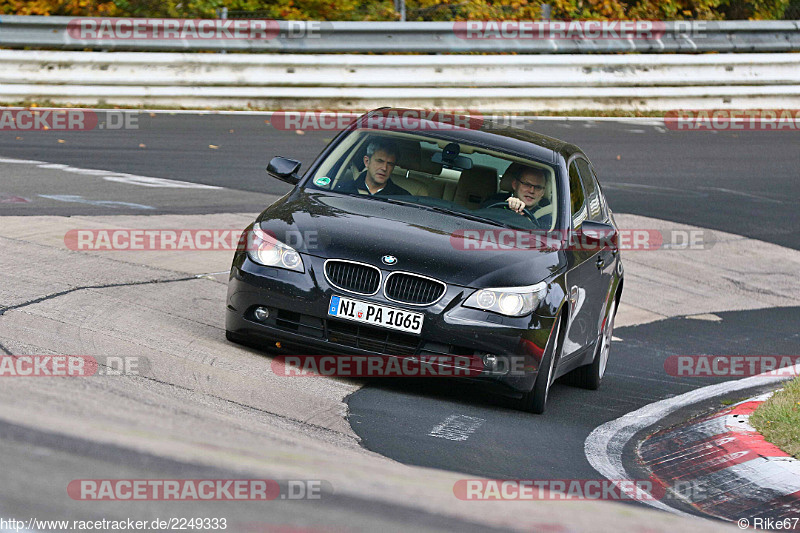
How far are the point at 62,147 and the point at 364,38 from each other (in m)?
6.01

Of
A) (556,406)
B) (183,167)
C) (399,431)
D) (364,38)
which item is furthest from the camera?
(364,38)

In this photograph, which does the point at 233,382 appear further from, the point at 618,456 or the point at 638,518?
the point at 638,518

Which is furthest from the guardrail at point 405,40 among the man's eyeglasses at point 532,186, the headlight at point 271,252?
the headlight at point 271,252

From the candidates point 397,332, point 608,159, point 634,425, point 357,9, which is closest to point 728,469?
point 634,425

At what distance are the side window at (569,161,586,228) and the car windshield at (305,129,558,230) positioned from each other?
0.17 metres

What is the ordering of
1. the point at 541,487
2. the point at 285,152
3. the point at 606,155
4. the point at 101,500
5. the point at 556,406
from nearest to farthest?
the point at 101,500 → the point at 541,487 → the point at 556,406 → the point at 285,152 → the point at 606,155

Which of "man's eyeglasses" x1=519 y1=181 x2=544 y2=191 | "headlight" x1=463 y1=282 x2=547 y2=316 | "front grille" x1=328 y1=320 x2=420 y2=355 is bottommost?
"front grille" x1=328 y1=320 x2=420 y2=355

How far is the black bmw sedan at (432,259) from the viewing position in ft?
23.3

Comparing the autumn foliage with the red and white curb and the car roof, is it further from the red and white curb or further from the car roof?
the red and white curb

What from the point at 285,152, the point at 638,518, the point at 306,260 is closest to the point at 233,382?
the point at 306,260

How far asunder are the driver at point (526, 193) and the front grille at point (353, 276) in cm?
140

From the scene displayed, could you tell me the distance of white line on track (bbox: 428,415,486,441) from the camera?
6.50 meters

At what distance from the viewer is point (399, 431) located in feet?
21.1

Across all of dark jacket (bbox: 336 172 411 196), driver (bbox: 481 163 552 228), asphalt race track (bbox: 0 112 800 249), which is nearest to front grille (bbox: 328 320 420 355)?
A: dark jacket (bbox: 336 172 411 196)
